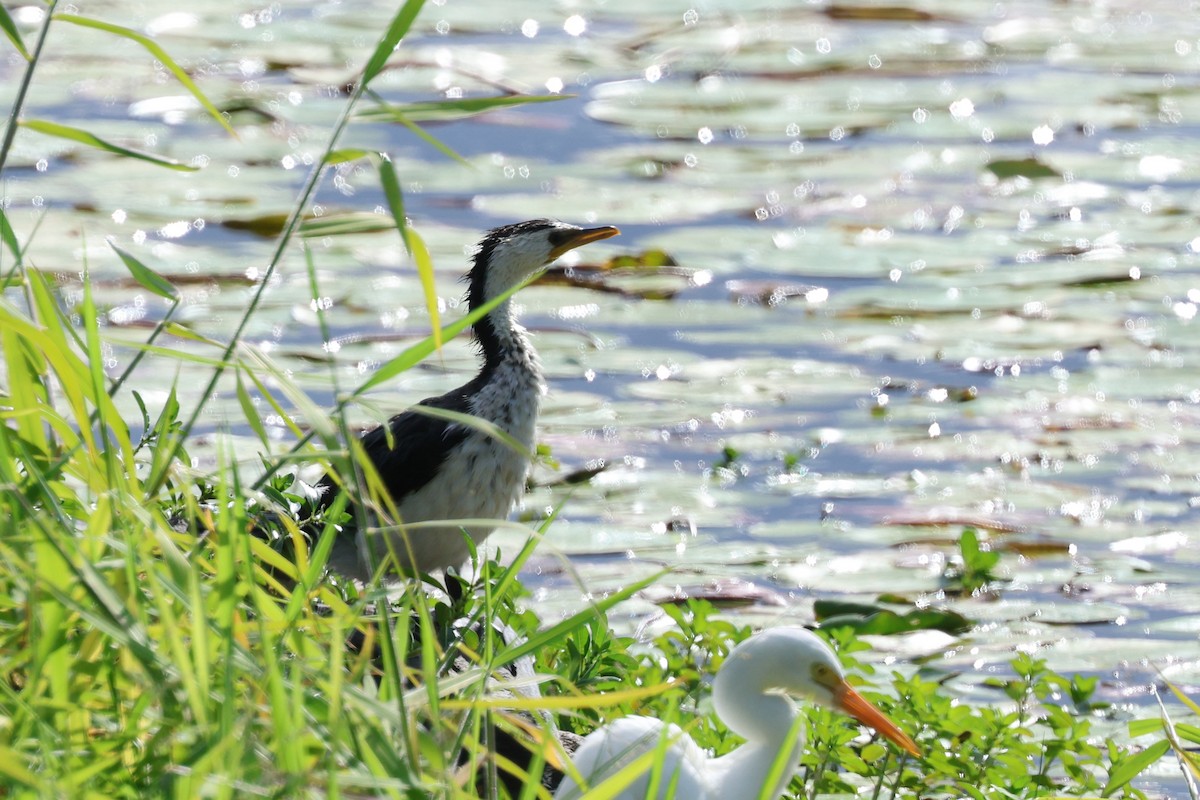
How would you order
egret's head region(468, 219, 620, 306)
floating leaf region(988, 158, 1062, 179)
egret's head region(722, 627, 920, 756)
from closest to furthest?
egret's head region(722, 627, 920, 756) < egret's head region(468, 219, 620, 306) < floating leaf region(988, 158, 1062, 179)

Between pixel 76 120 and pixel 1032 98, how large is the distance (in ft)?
14.4

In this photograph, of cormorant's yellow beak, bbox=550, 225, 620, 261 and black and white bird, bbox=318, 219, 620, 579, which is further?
cormorant's yellow beak, bbox=550, 225, 620, 261

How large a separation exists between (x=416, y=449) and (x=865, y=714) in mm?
1672

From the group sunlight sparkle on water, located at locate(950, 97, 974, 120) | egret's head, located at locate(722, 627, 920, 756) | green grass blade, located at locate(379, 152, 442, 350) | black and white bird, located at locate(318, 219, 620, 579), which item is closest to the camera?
green grass blade, located at locate(379, 152, 442, 350)

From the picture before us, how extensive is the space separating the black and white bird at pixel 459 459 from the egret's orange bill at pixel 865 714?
1.24 metres

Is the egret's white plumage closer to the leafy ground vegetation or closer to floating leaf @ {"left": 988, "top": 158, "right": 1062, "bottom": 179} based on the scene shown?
the leafy ground vegetation

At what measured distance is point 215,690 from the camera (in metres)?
2.02

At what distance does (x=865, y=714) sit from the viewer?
3.02 m

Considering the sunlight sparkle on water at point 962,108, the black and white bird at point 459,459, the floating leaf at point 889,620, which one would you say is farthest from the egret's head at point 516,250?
the sunlight sparkle on water at point 962,108

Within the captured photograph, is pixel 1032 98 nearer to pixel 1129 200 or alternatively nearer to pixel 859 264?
pixel 1129 200

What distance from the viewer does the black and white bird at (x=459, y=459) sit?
165 inches

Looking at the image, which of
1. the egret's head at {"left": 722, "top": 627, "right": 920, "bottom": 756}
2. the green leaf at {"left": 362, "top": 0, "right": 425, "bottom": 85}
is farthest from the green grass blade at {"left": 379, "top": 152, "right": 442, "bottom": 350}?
the egret's head at {"left": 722, "top": 627, "right": 920, "bottom": 756}

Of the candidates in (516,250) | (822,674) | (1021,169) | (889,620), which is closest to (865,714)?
(822,674)

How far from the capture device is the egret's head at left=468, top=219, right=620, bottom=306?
479cm
